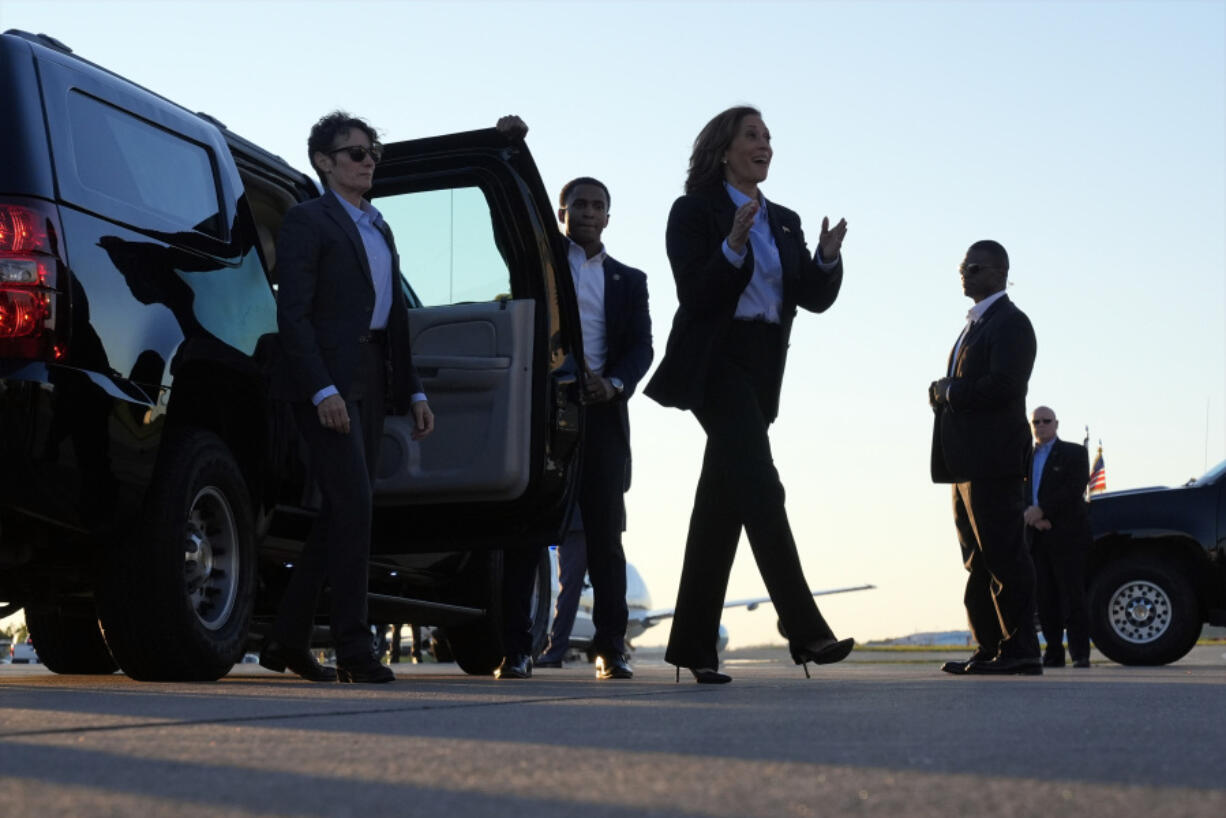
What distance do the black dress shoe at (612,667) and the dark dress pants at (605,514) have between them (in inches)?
0.8

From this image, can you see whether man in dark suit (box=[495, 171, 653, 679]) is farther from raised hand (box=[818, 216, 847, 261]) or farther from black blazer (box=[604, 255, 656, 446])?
raised hand (box=[818, 216, 847, 261])

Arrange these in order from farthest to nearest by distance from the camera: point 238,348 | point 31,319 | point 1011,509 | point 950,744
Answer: point 1011,509, point 238,348, point 31,319, point 950,744

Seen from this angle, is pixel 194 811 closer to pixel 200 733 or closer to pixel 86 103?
pixel 200 733

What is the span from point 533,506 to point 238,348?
152cm

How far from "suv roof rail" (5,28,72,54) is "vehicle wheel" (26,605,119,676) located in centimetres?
309

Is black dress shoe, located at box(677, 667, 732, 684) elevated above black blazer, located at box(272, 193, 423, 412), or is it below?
below

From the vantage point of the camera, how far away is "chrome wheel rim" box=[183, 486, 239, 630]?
5.66 metres

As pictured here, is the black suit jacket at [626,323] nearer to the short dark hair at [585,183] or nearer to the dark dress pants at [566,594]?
the short dark hair at [585,183]

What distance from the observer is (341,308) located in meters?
6.02

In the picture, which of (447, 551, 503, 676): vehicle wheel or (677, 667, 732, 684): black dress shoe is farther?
(447, 551, 503, 676): vehicle wheel

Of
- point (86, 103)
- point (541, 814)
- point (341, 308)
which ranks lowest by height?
point (541, 814)

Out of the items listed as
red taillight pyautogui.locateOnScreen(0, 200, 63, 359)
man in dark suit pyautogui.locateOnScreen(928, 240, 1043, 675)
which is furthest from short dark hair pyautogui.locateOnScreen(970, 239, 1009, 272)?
red taillight pyautogui.locateOnScreen(0, 200, 63, 359)

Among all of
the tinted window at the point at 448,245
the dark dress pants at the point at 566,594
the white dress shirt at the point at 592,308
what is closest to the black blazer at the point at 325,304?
the tinted window at the point at 448,245

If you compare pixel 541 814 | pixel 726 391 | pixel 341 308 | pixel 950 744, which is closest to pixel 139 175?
pixel 341 308
